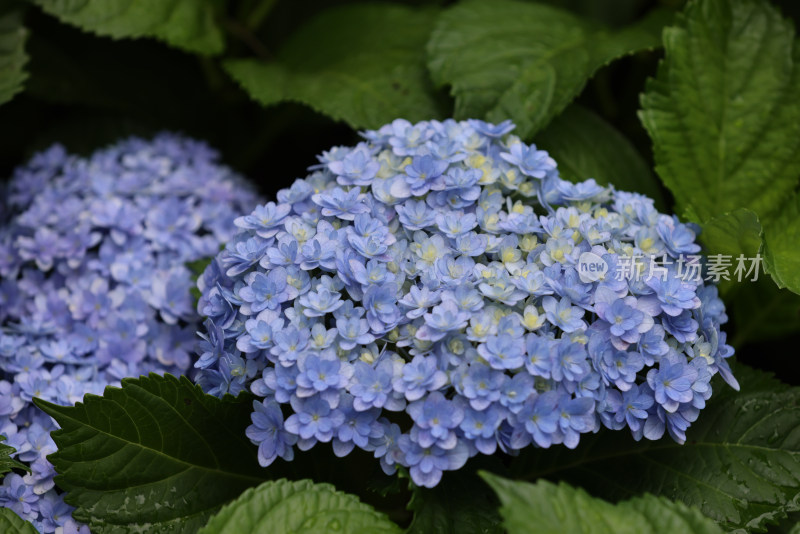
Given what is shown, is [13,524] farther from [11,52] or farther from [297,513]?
[11,52]

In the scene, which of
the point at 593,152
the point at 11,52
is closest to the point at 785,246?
the point at 593,152

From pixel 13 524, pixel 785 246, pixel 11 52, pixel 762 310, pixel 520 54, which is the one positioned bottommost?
pixel 13 524

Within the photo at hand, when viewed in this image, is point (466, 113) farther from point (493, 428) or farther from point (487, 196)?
point (493, 428)

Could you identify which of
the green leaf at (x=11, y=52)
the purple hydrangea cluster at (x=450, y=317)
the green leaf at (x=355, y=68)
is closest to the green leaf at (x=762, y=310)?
the purple hydrangea cluster at (x=450, y=317)

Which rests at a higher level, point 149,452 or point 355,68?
point 355,68

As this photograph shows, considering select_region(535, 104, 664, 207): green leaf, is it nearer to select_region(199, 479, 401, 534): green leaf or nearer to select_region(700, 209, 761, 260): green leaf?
select_region(700, 209, 761, 260): green leaf

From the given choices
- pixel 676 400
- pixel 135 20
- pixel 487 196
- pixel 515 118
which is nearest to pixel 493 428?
pixel 676 400

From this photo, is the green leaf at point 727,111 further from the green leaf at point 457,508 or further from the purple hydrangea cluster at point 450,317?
the green leaf at point 457,508

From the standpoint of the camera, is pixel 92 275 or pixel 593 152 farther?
pixel 593 152
